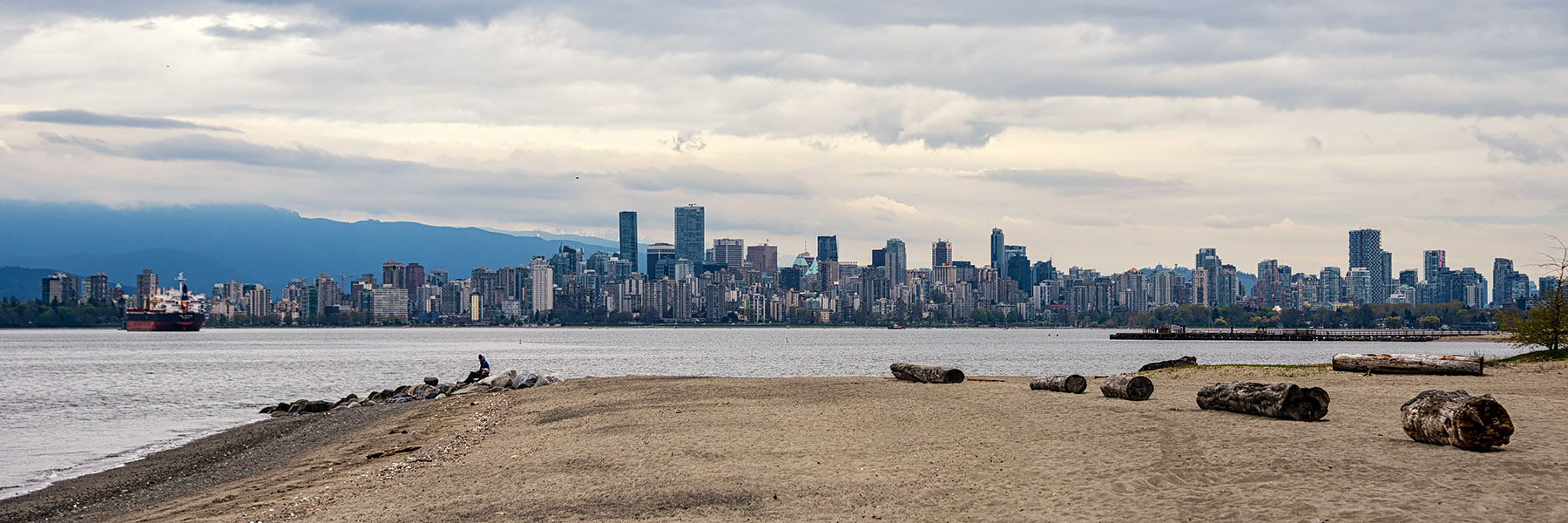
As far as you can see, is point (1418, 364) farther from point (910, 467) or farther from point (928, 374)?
point (910, 467)

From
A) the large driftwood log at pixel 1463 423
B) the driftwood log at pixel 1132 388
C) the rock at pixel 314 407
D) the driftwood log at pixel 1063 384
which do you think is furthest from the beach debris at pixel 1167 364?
the rock at pixel 314 407

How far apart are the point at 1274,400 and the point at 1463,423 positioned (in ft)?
14.8

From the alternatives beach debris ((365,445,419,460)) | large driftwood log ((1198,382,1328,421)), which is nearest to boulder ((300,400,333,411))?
Result: beach debris ((365,445,419,460))

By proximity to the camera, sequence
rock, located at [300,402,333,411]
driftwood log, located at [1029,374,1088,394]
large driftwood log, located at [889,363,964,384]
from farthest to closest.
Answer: rock, located at [300,402,333,411] → large driftwood log, located at [889,363,964,384] → driftwood log, located at [1029,374,1088,394]

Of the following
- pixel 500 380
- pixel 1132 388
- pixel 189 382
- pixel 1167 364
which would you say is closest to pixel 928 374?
pixel 1132 388

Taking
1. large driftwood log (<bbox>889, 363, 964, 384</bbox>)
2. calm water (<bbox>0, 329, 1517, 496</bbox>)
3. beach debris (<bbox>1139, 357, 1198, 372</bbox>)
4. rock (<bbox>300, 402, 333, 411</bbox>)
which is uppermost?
large driftwood log (<bbox>889, 363, 964, 384</bbox>)

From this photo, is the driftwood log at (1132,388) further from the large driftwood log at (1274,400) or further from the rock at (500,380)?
the rock at (500,380)

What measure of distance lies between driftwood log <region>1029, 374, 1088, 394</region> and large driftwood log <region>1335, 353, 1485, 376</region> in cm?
1078

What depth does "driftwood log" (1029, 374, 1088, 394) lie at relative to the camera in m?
29.6

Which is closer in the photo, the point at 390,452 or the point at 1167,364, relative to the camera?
the point at 390,452

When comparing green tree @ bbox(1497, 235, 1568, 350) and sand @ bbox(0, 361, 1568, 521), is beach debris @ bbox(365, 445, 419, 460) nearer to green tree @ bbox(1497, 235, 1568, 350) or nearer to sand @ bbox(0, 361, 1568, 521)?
sand @ bbox(0, 361, 1568, 521)

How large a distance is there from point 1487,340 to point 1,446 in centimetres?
19358

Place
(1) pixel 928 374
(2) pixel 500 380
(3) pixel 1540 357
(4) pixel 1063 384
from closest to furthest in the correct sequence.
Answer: (4) pixel 1063 384, (1) pixel 928 374, (3) pixel 1540 357, (2) pixel 500 380

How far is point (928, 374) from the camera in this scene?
35156 millimetres
